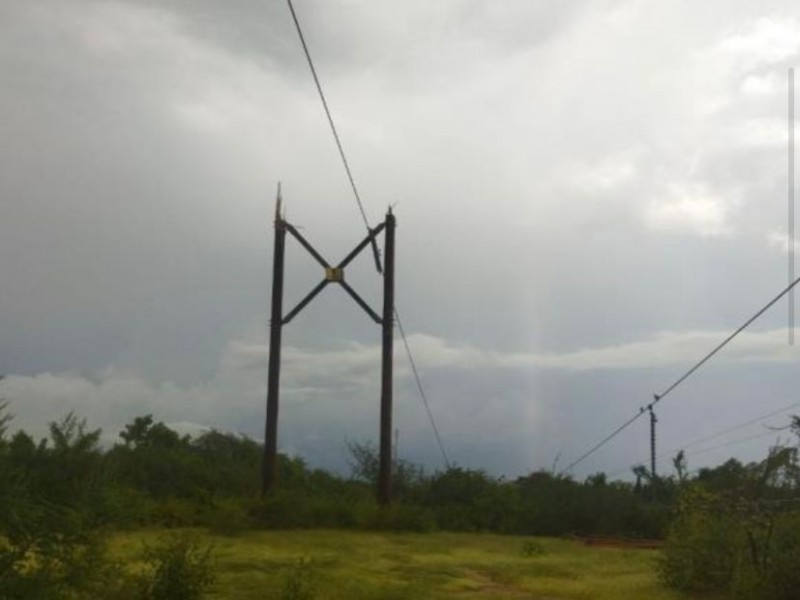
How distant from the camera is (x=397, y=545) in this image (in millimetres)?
30312

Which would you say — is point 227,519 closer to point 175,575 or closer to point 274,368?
point 274,368

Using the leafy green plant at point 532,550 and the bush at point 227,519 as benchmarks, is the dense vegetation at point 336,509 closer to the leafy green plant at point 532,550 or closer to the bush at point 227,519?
the bush at point 227,519

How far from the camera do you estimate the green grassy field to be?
20.0m

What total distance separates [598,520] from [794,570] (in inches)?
918

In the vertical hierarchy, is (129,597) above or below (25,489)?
below

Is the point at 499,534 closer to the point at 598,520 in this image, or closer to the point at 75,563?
the point at 598,520

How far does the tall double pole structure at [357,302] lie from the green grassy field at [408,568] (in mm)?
2464

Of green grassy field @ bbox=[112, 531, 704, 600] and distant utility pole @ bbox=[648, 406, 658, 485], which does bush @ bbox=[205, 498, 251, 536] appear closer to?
green grassy field @ bbox=[112, 531, 704, 600]

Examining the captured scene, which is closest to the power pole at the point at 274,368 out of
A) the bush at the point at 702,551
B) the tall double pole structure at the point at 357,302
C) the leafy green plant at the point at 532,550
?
the tall double pole structure at the point at 357,302

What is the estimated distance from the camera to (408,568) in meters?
24.8

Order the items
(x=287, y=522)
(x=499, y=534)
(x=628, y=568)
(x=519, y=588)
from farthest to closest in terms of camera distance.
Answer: (x=499, y=534)
(x=287, y=522)
(x=628, y=568)
(x=519, y=588)

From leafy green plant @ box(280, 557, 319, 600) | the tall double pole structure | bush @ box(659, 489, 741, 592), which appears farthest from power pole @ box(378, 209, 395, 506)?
leafy green plant @ box(280, 557, 319, 600)

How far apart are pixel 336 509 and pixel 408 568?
10.3 m

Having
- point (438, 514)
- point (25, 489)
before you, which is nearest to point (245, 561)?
point (25, 489)
